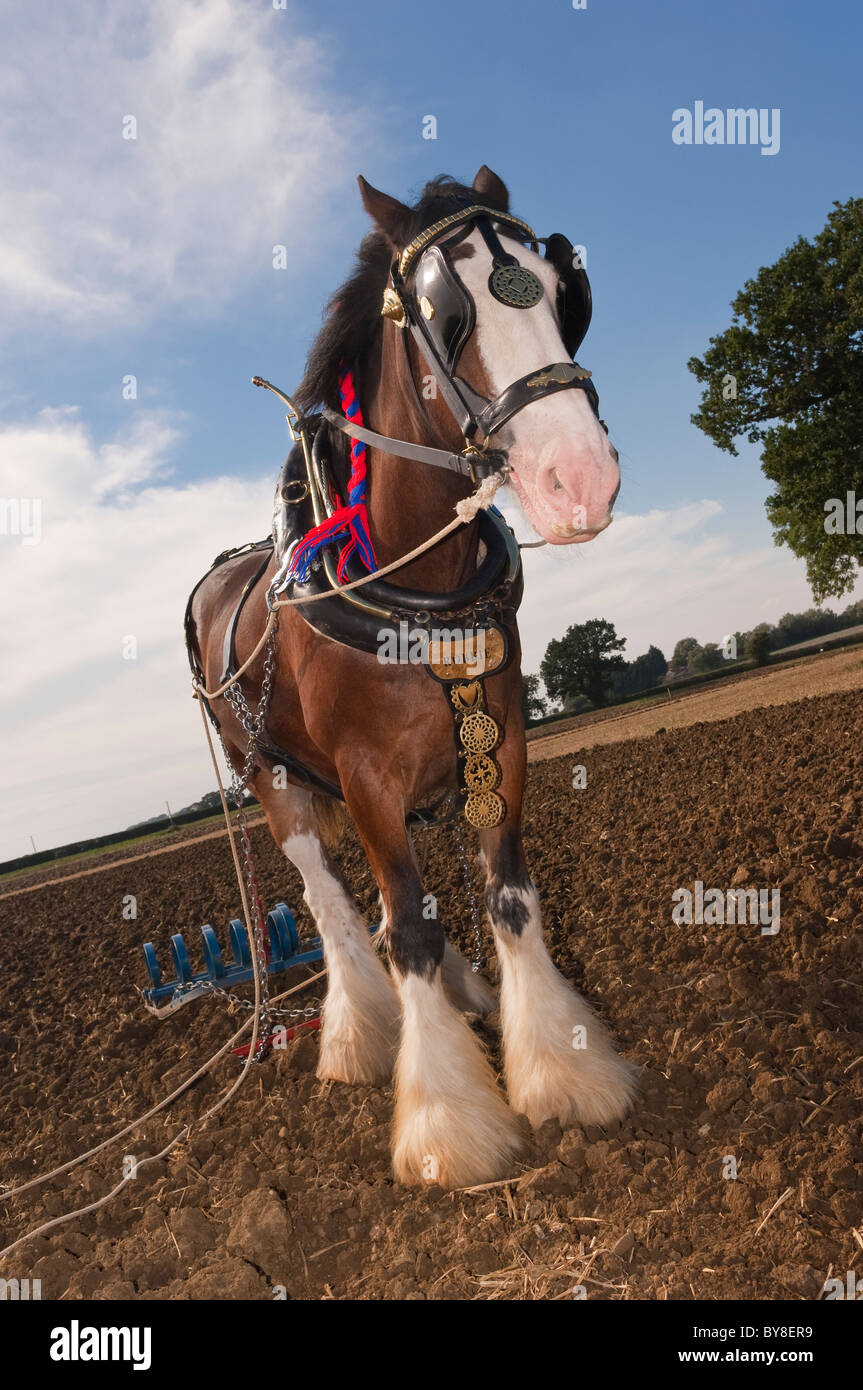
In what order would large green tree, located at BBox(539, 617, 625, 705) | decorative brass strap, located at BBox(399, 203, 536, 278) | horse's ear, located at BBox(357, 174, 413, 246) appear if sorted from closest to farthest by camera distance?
decorative brass strap, located at BBox(399, 203, 536, 278) < horse's ear, located at BBox(357, 174, 413, 246) < large green tree, located at BBox(539, 617, 625, 705)

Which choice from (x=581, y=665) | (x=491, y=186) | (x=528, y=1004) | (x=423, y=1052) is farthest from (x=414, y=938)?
(x=581, y=665)

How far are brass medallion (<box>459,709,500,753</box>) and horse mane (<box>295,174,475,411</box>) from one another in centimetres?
124

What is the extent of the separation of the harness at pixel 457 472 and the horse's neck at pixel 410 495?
0.06m

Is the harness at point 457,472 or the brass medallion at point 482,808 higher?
the harness at point 457,472

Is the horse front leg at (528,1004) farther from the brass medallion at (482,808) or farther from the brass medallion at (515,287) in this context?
the brass medallion at (515,287)

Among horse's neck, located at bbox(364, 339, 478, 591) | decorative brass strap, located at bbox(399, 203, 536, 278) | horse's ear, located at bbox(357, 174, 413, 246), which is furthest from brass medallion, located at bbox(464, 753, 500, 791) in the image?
horse's ear, located at bbox(357, 174, 413, 246)

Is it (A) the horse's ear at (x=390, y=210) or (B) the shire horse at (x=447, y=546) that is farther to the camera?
(A) the horse's ear at (x=390, y=210)

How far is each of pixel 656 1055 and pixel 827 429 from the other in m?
20.7

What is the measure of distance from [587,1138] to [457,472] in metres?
2.26

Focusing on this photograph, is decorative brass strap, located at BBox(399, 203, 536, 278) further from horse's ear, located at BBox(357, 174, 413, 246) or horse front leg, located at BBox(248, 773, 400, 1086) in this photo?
horse front leg, located at BBox(248, 773, 400, 1086)

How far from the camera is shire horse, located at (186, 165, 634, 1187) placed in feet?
7.97

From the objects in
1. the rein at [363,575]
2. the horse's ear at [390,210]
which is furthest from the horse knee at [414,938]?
the horse's ear at [390,210]

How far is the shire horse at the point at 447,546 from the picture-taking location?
2.43 meters
